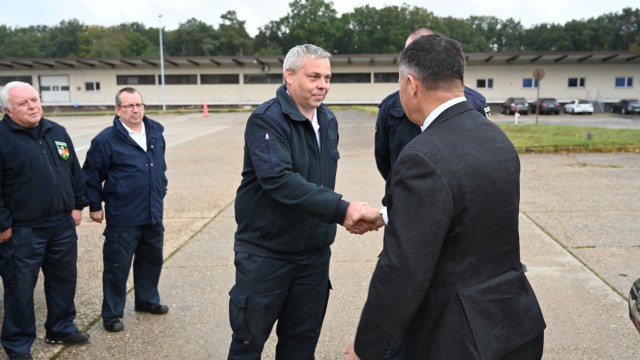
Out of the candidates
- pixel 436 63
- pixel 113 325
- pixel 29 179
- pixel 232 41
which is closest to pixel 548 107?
pixel 113 325

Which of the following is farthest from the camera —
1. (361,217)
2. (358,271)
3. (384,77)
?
(384,77)

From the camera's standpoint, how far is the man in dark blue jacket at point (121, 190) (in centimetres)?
457

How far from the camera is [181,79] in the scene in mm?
55156

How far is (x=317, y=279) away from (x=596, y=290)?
3.19 meters

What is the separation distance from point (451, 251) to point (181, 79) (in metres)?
55.9

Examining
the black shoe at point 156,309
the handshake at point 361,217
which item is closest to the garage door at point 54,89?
the black shoe at point 156,309

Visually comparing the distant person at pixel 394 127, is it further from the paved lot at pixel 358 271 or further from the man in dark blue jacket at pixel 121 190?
the man in dark blue jacket at pixel 121 190

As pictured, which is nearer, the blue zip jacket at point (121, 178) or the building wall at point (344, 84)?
the blue zip jacket at point (121, 178)

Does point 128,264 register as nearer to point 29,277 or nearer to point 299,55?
point 29,277

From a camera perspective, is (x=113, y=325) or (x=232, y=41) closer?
(x=113, y=325)

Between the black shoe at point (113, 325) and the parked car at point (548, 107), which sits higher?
the parked car at point (548, 107)

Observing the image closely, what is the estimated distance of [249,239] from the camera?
10.0 feet

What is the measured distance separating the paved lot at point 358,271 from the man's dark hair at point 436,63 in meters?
2.55

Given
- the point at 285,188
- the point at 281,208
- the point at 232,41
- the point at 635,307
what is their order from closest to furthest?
the point at 635,307 < the point at 285,188 < the point at 281,208 < the point at 232,41
